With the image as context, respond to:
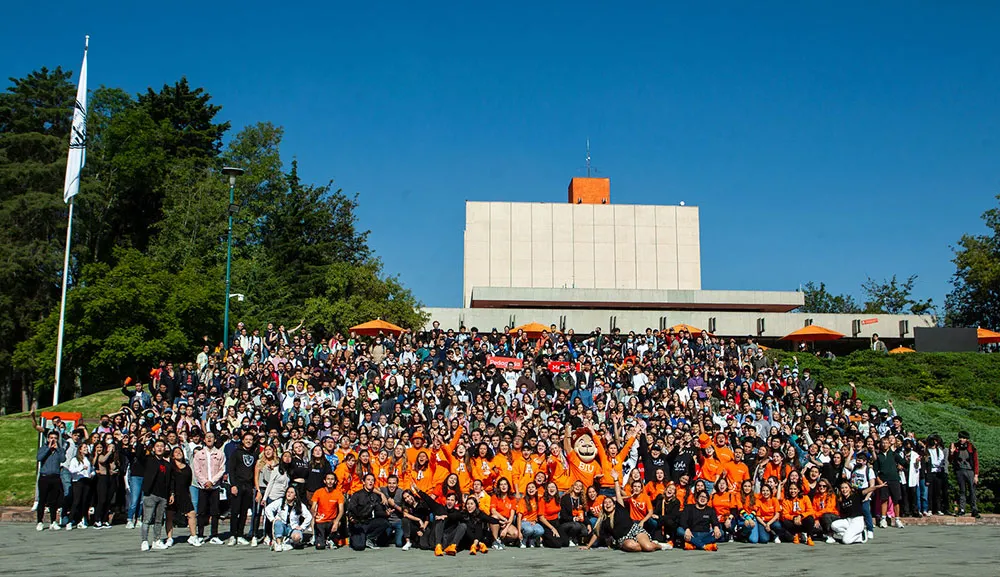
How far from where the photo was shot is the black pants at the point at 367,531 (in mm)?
11539

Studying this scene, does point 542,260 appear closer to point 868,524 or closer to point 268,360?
point 268,360

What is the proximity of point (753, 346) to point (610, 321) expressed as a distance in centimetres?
1631

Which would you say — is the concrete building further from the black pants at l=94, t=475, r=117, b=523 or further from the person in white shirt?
the person in white shirt

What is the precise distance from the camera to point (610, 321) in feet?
133

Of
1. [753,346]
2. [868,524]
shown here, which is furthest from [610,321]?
[868,524]

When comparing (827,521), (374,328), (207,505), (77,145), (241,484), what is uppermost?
(77,145)

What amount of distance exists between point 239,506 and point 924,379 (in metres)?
25.1

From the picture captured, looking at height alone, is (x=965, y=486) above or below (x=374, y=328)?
below

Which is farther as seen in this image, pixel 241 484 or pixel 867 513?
pixel 867 513

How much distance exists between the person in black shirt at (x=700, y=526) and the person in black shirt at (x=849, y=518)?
1896 mm

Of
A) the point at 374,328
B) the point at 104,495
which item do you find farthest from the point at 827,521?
the point at 374,328

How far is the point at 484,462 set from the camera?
12648mm

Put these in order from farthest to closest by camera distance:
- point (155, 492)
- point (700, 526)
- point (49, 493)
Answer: point (49, 493)
point (700, 526)
point (155, 492)

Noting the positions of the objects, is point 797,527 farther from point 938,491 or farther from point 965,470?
point 965,470
